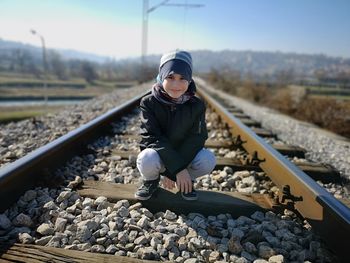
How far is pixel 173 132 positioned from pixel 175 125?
53 millimetres

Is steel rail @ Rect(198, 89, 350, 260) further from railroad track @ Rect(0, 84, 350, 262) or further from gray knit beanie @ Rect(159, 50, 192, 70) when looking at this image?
gray knit beanie @ Rect(159, 50, 192, 70)

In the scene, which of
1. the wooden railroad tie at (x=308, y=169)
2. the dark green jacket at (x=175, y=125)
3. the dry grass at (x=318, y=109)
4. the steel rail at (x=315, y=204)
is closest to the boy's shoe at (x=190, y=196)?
the dark green jacket at (x=175, y=125)

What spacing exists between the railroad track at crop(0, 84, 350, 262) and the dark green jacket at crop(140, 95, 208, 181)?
332 millimetres

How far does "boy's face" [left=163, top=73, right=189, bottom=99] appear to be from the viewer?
86.5 inches

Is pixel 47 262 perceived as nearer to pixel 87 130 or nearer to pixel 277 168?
pixel 277 168

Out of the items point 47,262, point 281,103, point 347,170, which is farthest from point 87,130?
point 281,103

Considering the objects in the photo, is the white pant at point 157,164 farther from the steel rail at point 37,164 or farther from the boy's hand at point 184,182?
the steel rail at point 37,164

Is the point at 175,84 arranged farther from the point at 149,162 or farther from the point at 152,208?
the point at 152,208

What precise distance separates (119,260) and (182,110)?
1061 millimetres

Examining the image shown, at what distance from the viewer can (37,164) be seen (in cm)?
251

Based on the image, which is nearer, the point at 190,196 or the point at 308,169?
the point at 190,196

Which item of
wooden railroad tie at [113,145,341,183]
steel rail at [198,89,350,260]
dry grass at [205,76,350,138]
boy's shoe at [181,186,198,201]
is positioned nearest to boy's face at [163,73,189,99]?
boy's shoe at [181,186,198,201]

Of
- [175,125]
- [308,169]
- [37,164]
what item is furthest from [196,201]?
[308,169]

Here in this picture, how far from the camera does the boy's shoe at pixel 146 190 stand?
2.26 meters
